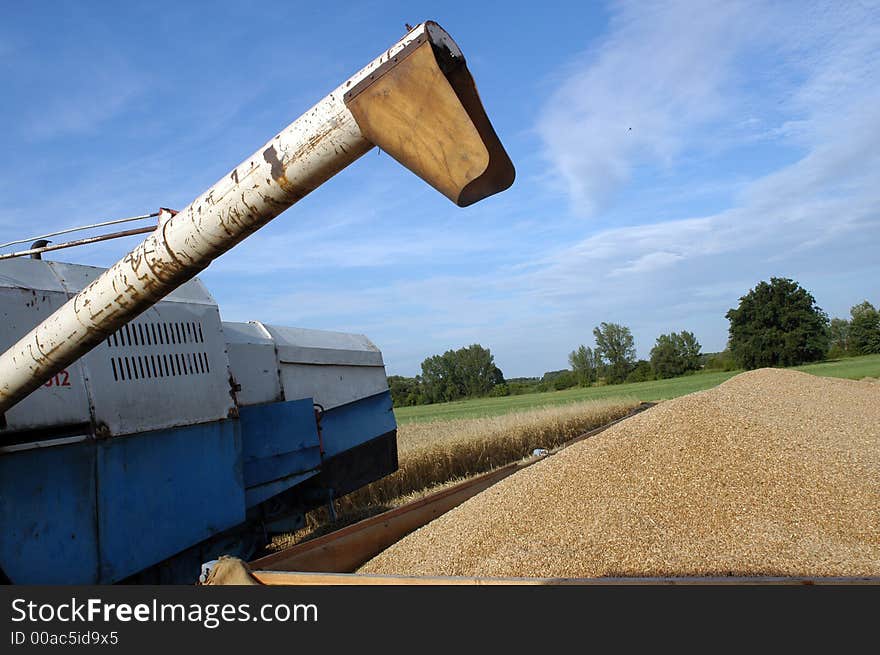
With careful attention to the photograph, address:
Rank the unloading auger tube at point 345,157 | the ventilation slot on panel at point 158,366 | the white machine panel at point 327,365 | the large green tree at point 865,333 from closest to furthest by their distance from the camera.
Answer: the unloading auger tube at point 345,157 → the ventilation slot on panel at point 158,366 → the white machine panel at point 327,365 → the large green tree at point 865,333

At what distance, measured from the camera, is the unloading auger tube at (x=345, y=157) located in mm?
1267

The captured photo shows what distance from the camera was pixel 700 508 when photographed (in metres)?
2.78

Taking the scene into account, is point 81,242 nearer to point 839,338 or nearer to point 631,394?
point 631,394

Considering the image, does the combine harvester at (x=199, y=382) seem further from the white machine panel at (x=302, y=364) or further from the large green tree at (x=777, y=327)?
the large green tree at (x=777, y=327)

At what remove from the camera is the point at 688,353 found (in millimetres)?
43625

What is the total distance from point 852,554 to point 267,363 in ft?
9.75

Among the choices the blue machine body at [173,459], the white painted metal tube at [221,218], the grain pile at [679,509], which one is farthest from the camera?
the blue machine body at [173,459]

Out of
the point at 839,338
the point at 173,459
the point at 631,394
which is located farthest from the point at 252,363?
the point at 839,338

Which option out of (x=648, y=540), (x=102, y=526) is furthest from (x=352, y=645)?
(x=102, y=526)

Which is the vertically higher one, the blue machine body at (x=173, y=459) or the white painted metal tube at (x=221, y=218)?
the white painted metal tube at (x=221, y=218)

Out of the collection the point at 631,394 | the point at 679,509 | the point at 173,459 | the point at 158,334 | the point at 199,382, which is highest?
the point at 158,334

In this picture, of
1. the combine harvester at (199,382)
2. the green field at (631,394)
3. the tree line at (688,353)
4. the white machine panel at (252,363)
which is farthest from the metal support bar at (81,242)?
the tree line at (688,353)

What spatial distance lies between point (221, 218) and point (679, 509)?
2.22 meters

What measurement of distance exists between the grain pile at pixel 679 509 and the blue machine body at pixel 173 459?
908 mm
